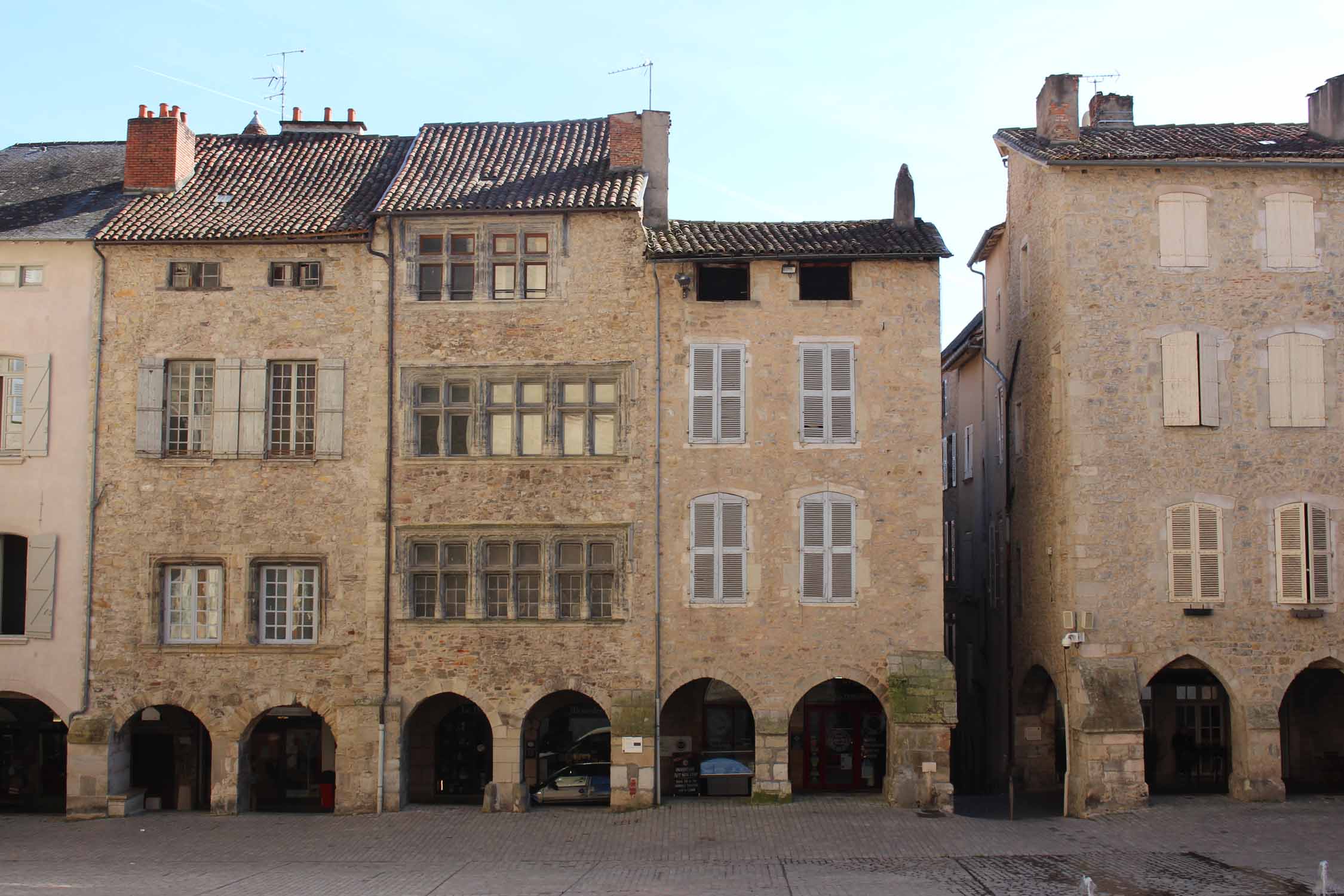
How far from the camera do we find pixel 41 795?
27.4 meters

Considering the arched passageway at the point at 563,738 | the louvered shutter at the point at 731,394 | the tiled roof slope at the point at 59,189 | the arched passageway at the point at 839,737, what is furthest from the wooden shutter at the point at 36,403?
the arched passageway at the point at 839,737

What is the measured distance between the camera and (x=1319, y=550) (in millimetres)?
23391

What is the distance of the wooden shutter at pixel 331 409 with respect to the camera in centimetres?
2417

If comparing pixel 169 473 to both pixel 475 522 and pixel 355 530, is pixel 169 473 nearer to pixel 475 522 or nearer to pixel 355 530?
pixel 355 530

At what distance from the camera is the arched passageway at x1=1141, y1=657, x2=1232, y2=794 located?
27.2m

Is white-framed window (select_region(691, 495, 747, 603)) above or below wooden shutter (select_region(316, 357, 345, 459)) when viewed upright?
below

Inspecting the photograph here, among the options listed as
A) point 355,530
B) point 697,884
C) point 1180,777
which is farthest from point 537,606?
point 1180,777

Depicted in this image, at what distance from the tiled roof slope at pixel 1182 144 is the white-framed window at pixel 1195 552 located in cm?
644

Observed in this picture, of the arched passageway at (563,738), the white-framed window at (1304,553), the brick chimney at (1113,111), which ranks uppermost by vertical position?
the brick chimney at (1113,111)

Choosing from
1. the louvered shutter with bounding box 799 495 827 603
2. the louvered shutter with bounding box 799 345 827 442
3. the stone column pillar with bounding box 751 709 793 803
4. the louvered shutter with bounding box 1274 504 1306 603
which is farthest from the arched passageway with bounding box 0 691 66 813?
the louvered shutter with bounding box 1274 504 1306 603

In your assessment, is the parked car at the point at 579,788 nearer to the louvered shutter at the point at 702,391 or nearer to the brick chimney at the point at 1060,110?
the louvered shutter at the point at 702,391

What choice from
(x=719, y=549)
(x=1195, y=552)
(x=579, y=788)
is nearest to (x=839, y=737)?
(x=579, y=788)

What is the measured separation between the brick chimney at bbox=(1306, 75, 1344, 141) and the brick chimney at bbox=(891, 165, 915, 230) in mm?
8226

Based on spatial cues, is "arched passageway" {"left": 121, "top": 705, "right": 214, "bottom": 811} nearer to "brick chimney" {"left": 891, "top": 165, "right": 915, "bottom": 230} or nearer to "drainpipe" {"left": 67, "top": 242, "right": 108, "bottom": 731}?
"drainpipe" {"left": 67, "top": 242, "right": 108, "bottom": 731}
